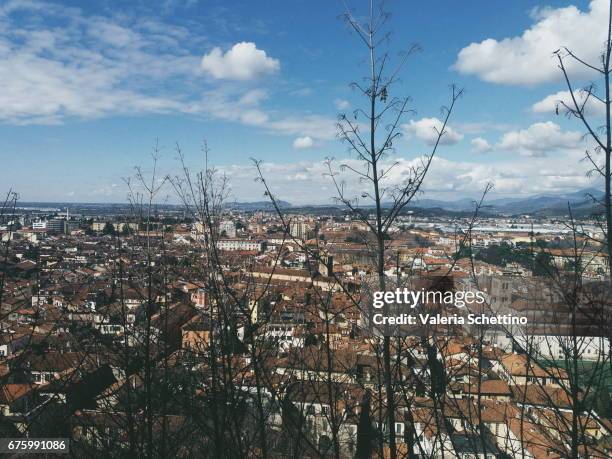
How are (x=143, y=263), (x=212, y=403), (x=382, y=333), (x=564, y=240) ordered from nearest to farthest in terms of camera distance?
(x=212, y=403) < (x=564, y=240) < (x=382, y=333) < (x=143, y=263)

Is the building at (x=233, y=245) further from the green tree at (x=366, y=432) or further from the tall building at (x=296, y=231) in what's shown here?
→ the green tree at (x=366, y=432)

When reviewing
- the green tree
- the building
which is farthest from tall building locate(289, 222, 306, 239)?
the green tree

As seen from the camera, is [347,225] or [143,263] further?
[143,263]

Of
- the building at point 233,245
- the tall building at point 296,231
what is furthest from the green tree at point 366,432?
the building at point 233,245

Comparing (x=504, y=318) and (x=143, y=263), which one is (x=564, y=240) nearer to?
(x=504, y=318)

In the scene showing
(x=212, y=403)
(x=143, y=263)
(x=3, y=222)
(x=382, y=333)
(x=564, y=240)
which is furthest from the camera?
(x=143, y=263)

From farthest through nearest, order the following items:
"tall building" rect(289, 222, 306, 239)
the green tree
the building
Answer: the building < "tall building" rect(289, 222, 306, 239) < the green tree

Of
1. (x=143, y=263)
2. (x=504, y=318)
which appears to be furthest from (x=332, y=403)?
(x=143, y=263)

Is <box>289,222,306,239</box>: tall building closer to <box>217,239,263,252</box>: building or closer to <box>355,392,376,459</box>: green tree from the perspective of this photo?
<box>217,239,263,252</box>: building

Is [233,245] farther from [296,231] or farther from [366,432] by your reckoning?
[366,432]

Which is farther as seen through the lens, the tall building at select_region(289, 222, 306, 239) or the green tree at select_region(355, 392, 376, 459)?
the tall building at select_region(289, 222, 306, 239)

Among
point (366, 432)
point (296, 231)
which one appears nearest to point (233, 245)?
point (296, 231)
